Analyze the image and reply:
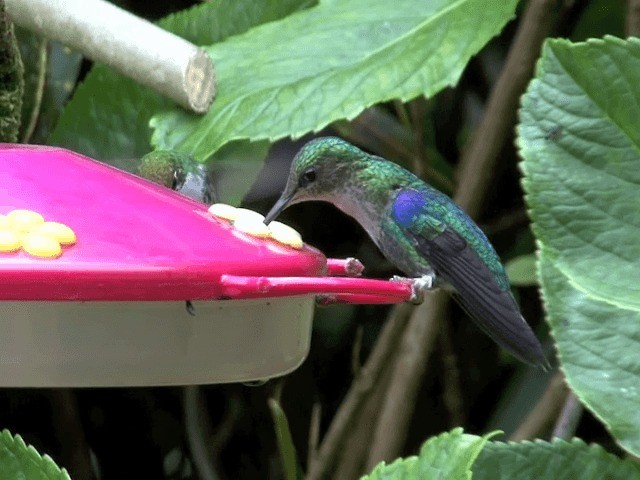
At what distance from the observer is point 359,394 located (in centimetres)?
184

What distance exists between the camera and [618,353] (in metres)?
1.09

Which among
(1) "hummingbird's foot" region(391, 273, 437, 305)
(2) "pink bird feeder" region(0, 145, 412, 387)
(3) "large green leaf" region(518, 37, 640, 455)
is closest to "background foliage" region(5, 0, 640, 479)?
Answer: (3) "large green leaf" region(518, 37, 640, 455)

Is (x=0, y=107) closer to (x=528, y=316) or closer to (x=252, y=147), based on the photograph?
(x=252, y=147)

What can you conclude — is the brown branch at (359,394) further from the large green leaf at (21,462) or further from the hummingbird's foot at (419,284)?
the large green leaf at (21,462)

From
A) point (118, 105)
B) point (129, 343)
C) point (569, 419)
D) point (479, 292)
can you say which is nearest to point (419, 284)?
point (479, 292)

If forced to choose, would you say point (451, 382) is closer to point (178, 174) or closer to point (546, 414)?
Answer: point (546, 414)

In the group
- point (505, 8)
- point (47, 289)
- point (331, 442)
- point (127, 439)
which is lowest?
point (127, 439)

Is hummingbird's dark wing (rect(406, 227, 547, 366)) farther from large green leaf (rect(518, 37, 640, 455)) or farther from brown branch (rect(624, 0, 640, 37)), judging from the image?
brown branch (rect(624, 0, 640, 37))

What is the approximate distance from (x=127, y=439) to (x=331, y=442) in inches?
20.5

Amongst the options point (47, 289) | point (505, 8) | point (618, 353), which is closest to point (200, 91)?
point (505, 8)

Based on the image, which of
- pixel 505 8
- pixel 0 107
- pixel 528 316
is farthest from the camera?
pixel 528 316

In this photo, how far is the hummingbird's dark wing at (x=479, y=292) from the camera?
3.33 feet

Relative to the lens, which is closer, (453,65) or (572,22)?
(453,65)

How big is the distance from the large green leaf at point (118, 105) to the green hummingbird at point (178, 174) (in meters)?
0.52
